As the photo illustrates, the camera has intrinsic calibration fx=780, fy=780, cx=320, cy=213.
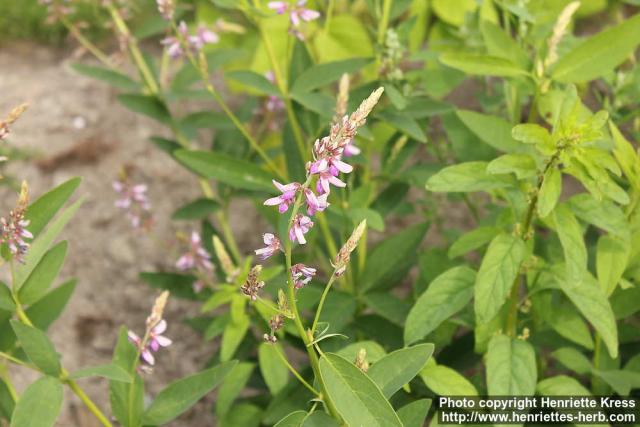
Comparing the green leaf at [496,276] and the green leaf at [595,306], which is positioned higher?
the green leaf at [496,276]

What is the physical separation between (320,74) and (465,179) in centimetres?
56

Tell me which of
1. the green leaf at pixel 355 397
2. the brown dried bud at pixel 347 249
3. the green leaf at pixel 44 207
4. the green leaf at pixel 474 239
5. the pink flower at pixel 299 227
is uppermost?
the pink flower at pixel 299 227

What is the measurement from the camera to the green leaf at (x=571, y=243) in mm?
1447

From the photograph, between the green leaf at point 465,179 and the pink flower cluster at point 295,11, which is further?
the pink flower cluster at point 295,11

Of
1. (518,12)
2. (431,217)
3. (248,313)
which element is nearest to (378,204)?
(431,217)

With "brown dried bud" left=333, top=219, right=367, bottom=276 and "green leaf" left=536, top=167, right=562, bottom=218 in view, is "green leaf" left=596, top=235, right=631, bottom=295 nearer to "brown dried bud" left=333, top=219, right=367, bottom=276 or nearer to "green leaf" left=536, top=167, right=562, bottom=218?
"green leaf" left=536, top=167, right=562, bottom=218

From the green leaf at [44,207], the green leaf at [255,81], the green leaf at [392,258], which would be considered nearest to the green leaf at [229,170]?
the green leaf at [255,81]

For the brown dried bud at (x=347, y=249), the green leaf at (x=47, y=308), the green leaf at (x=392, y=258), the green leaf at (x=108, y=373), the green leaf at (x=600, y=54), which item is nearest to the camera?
the brown dried bud at (x=347, y=249)

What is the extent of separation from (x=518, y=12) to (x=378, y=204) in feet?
2.16

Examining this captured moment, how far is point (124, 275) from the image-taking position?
257 centimetres

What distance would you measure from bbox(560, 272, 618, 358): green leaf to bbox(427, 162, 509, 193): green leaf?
244mm

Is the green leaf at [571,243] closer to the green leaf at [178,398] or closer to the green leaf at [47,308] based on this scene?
the green leaf at [178,398]

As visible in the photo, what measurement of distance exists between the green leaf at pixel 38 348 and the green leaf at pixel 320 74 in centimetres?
85

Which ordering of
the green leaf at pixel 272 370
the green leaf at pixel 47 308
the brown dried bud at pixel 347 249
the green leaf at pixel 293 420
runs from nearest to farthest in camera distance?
the brown dried bud at pixel 347 249, the green leaf at pixel 293 420, the green leaf at pixel 47 308, the green leaf at pixel 272 370
